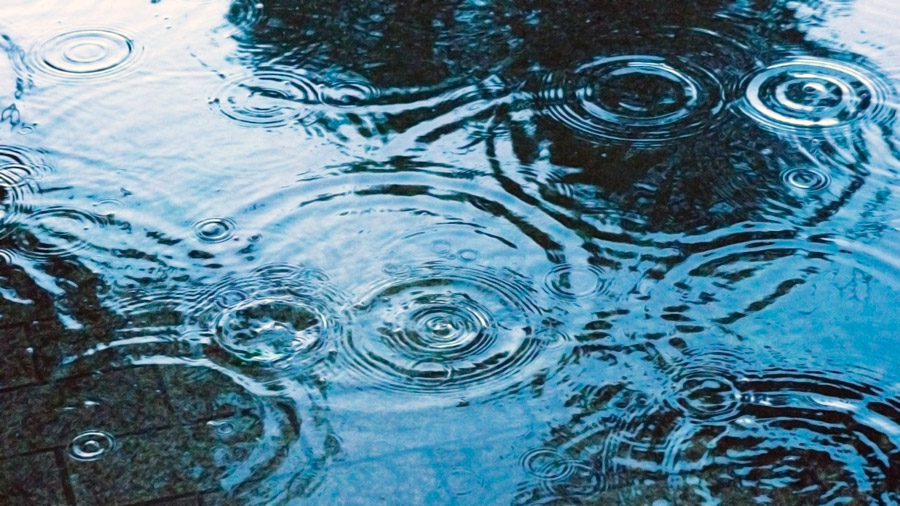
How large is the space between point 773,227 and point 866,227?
0.25m

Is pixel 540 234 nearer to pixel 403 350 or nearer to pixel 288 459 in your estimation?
pixel 403 350

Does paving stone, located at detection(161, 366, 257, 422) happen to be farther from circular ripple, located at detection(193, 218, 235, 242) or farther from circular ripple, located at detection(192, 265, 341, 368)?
circular ripple, located at detection(193, 218, 235, 242)

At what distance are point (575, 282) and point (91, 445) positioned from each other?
1.22 m

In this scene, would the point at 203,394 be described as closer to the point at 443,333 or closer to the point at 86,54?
the point at 443,333

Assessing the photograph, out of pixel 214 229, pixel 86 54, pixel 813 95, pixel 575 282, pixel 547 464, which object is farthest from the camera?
pixel 86 54

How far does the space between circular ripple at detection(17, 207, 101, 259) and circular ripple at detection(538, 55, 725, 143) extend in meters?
1.43

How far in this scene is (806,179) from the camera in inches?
116

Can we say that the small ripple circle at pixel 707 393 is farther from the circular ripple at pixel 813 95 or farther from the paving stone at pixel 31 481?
the paving stone at pixel 31 481

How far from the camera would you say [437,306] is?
2.54m

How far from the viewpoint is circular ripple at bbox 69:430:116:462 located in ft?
7.36

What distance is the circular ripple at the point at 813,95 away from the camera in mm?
3180

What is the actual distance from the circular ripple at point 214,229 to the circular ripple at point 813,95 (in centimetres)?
163

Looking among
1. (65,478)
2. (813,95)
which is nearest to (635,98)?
(813,95)

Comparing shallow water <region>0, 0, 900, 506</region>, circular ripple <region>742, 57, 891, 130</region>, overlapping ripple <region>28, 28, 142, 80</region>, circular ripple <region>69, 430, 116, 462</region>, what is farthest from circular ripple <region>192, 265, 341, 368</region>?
circular ripple <region>742, 57, 891, 130</region>
